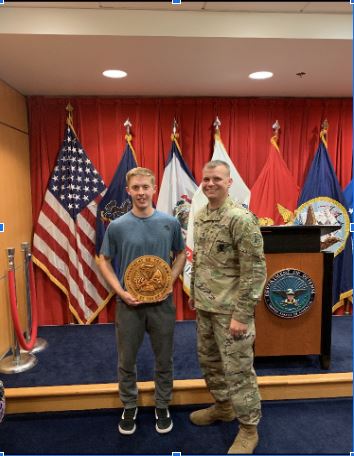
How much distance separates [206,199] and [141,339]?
6.11 feet

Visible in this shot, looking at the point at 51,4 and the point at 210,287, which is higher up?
the point at 51,4

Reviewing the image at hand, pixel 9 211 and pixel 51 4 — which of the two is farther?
pixel 9 211

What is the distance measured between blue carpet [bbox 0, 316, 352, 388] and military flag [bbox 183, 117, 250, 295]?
68cm

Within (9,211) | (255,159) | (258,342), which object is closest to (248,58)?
(255,159)

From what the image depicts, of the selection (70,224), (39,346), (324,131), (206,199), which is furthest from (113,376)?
(324,131)

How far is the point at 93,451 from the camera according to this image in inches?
76.8

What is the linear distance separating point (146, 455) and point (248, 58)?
266 cm

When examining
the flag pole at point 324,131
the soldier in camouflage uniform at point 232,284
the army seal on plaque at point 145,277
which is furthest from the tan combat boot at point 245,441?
the flag pole at point 324,131

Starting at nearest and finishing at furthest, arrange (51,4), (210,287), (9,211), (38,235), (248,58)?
1. (210,287)
2. (51,4)
3. (248,58)
4. (9,211)
5. (38,235)

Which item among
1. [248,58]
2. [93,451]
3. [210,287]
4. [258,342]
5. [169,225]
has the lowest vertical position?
[93,451]

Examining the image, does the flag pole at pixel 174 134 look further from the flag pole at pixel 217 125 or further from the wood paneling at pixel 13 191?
the wood paneling at pixel 13 191

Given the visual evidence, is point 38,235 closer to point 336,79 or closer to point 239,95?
point 239,95

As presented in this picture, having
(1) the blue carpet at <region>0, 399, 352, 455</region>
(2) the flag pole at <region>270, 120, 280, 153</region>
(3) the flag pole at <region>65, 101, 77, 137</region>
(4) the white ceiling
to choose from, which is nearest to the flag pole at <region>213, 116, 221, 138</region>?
(2) the flag pole at <region>270, 120, 280, 153</region>

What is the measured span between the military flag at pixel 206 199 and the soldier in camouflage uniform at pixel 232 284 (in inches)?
63.0
